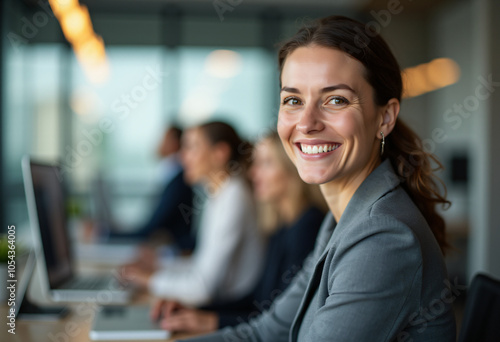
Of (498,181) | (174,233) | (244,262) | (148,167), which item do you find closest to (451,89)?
(498,181)

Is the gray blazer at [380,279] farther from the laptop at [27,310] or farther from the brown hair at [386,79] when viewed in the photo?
the laptop at [27,310]

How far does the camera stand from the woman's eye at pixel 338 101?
3.68 feet

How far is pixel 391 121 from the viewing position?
1.22m

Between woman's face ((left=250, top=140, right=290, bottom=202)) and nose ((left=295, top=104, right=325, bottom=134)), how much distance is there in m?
1.26

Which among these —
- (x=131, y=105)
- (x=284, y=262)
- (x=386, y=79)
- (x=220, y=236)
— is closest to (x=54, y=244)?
(x=220, y=236)

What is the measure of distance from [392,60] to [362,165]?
27 centimetres

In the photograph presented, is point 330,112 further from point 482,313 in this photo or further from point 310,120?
point 482,313

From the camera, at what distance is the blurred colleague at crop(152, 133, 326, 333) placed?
5.59ft

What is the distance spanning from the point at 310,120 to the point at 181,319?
88 cm

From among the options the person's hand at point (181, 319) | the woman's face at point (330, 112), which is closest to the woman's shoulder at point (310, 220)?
the person's hand at point (181, 319)

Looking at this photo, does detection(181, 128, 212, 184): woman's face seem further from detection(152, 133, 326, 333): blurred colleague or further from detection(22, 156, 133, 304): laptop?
detection(22, 156, 133, 304): laptop

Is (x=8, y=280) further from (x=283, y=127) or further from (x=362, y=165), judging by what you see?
(x=362, y=165)

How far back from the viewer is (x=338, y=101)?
3.70ft

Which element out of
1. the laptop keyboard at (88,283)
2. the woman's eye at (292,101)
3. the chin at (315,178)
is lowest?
the laptop keyboard at (88,283)
